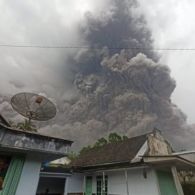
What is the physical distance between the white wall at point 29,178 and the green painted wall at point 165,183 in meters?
7.38

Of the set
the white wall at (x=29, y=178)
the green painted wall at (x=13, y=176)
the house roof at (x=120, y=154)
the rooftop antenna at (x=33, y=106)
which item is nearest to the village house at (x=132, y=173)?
the house roof at (x=120, y=154)

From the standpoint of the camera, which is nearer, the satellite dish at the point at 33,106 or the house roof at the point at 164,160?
the house roof at the point at 164,160

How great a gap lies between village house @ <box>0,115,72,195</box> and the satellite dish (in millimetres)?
2285

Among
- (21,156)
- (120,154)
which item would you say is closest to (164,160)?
(120,154)

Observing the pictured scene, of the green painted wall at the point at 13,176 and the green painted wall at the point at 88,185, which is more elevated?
the green painted wall at the point at 88,185

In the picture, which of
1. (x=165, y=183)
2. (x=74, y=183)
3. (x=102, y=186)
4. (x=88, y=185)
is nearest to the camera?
(x=165, y=183)

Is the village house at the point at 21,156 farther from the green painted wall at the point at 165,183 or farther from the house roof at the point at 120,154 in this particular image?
the green painted wall at the point at 165,183

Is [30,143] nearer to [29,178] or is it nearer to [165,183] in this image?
[29,178]

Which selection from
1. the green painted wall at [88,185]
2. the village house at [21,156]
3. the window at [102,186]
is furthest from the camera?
the green painted wall at [88,185]

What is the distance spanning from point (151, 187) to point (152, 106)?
165 feet

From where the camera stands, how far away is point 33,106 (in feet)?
33.1

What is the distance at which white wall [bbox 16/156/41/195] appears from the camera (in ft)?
24.1

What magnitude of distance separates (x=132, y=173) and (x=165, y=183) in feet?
7.05

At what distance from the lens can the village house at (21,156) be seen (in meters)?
7.11
